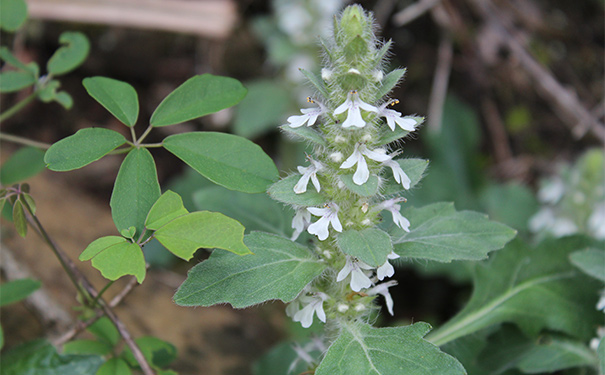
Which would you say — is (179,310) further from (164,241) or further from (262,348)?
(164,241)

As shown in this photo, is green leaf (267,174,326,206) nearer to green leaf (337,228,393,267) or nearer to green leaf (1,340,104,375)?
green leaf (337,228,393,267)

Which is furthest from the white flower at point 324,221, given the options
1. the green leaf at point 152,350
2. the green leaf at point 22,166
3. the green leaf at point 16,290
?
the green leaf at point 22,166

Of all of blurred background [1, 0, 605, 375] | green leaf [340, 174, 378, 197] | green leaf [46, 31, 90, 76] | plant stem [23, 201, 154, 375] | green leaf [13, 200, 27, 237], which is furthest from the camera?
blurred background [1, 0, 605, 375]

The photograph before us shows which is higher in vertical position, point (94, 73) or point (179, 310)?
point (94, 73)

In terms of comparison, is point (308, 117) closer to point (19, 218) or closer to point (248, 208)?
point (248, 208)

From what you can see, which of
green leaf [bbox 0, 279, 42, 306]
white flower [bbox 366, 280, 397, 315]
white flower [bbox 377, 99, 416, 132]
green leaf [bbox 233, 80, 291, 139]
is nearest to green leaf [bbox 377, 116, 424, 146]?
white flower [bbox 377, 99, 416, 132]

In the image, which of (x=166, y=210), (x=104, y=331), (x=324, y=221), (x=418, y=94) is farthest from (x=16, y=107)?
(x=418, y=94)

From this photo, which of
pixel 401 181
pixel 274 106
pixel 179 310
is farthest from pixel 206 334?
pixel 274 106
